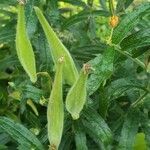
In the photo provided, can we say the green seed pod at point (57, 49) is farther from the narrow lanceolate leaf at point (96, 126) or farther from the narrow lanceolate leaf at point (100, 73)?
the narrow lanceolate leaf at point (96, 126)

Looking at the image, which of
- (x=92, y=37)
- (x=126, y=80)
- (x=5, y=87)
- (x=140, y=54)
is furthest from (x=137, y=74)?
(x=5, y=87)

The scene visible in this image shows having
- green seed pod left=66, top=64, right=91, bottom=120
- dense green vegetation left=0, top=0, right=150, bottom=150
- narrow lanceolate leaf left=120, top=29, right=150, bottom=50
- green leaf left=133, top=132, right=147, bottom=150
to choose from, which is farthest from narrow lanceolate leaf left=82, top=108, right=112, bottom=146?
green seed pod left=66, top=64, right=91, bottom=120

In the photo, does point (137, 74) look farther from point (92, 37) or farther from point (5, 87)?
point (5, 87)

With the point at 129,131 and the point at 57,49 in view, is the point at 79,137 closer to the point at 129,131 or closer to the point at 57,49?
the point at 129,131

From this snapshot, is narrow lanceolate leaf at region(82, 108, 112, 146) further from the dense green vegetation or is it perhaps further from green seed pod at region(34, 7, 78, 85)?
green seed pod at region(34, 7, 78, 85)

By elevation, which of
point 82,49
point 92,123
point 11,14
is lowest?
point 92,123

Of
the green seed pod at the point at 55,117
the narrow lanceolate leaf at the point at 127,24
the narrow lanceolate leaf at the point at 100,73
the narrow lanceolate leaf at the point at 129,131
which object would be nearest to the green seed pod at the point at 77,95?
the green seed pod at the point at 55,117

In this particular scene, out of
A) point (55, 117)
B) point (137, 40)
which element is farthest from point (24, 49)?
point (137, 40)
